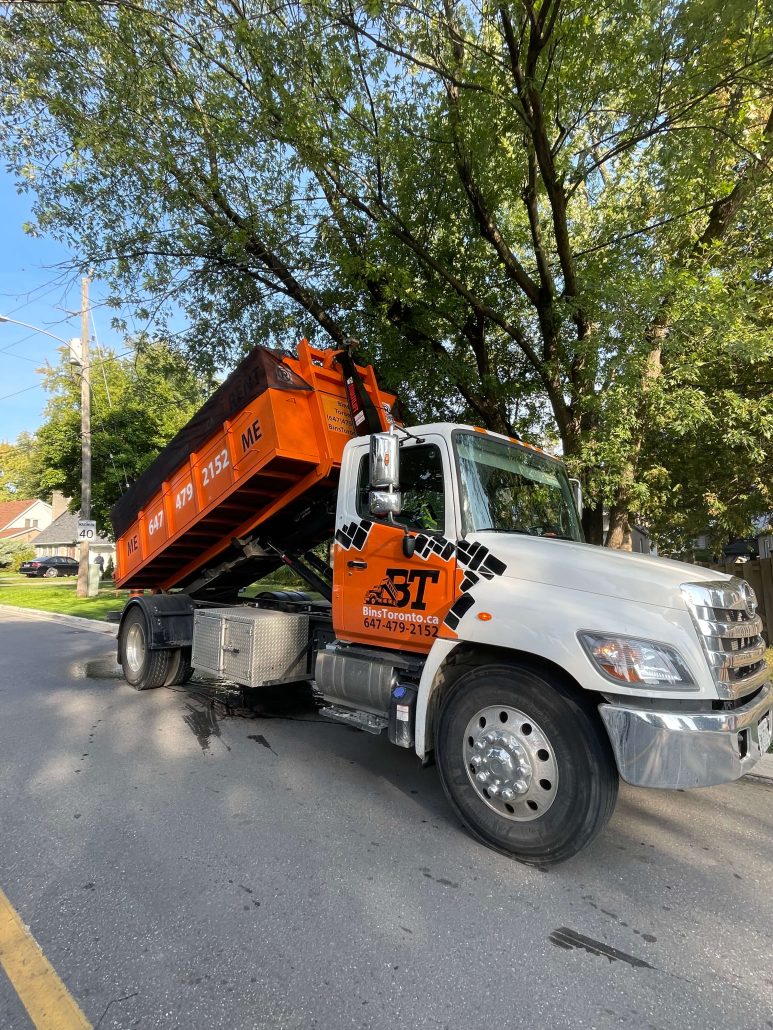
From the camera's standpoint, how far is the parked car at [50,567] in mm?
38781

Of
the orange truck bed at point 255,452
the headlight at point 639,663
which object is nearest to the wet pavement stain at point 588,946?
the headlight at point 639,663

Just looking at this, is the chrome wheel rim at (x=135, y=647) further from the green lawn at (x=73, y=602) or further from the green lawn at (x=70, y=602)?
the green lawn at (x=70, y=602)

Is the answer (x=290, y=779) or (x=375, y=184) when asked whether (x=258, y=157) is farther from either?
(x=290, y=779)

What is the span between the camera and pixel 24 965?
2.42 metres

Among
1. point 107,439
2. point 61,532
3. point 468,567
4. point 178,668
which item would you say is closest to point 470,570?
point 468,567

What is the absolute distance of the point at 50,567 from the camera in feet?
129

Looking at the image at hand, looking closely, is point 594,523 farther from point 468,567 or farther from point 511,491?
point 468,567

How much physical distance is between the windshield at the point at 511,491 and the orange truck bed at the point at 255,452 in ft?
4.00

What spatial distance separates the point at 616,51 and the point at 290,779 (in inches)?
303

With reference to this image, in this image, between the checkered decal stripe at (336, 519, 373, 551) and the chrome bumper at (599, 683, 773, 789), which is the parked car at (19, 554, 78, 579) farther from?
the chrome bumper at (599, 683, 773, 789)

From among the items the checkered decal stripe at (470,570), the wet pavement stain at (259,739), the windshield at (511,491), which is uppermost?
the windshield at (511,491)

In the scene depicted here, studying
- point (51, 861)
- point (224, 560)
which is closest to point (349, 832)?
point (51, 861)

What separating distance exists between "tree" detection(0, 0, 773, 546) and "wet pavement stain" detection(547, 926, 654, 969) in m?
4.89

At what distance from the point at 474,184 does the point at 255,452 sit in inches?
195
